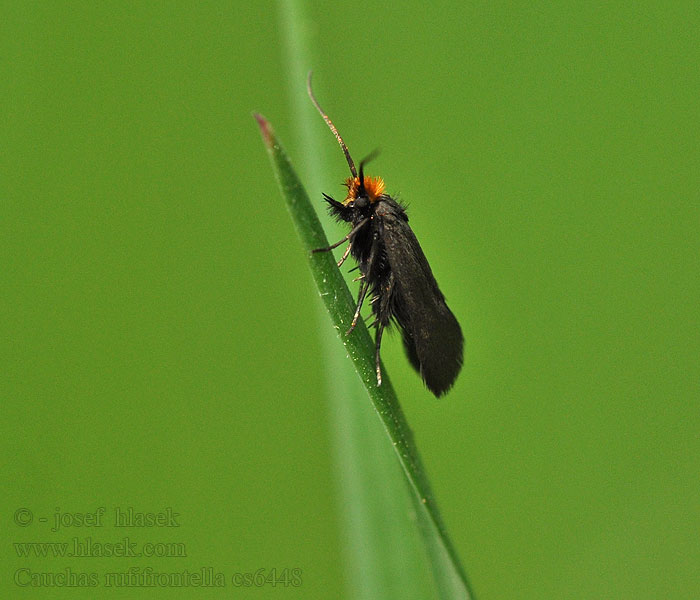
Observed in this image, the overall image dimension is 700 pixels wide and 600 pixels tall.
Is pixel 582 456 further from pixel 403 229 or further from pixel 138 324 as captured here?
pixel 138 324

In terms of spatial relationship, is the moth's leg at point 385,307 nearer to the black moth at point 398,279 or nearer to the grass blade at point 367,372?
the black moth at point 398,279

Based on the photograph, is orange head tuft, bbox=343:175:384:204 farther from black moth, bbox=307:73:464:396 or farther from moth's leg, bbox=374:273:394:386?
moth's leg, bbox=374:273:394:386

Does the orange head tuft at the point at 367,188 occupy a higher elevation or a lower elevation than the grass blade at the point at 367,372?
higher

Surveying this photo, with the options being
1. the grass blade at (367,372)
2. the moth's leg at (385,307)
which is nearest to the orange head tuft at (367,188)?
the moth's leg at (385,307)

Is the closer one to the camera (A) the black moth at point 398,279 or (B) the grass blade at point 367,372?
(B) the grass blade at point 367,372

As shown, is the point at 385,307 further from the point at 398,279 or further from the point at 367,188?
the point at 367,188

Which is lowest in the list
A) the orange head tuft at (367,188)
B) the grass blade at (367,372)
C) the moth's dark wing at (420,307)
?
the grass blade at (367,372)

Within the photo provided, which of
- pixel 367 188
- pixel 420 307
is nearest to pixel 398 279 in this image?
pixel 420 307

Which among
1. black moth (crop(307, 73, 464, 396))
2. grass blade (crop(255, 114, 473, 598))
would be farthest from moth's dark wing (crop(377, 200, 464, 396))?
grass blade (crop(255, 114, 473, 598))
